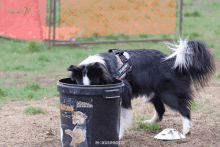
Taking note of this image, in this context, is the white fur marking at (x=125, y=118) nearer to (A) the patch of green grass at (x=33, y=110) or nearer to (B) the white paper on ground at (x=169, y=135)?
(B) the white paper on ground at (x=169, y=135)

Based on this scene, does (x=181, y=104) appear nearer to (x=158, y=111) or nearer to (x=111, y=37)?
(x=158, y=111)

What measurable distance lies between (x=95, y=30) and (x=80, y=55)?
1336mm

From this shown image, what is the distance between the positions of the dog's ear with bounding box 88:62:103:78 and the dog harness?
0.50 m

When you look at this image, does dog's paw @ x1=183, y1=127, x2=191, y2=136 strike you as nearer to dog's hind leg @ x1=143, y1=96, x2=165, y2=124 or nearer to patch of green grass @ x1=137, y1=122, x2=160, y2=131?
patch of green grass @ x1=137, y1=122, x2=160, y2=131

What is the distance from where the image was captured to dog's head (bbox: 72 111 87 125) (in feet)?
8.50

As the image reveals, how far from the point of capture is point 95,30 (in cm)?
927

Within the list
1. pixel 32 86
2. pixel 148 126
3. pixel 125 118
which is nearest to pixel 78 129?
pixel 125 118

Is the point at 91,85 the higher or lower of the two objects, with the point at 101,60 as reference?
lower

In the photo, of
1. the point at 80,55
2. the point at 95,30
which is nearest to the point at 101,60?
the point at 80,55

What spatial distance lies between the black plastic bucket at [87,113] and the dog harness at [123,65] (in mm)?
579

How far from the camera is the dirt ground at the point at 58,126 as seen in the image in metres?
3.41

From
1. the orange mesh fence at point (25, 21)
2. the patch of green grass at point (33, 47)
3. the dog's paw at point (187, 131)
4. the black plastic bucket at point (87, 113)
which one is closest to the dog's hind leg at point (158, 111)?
the dog's paw at point (187, 131)

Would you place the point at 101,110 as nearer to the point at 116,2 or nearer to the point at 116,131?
the point at 116,131

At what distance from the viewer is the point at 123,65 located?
11.1ft
